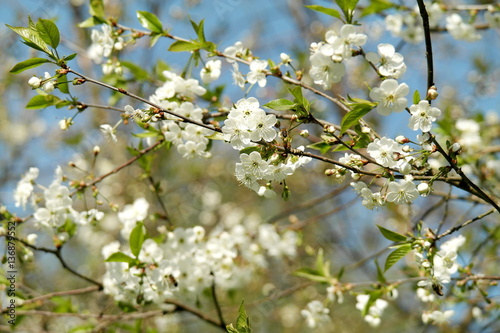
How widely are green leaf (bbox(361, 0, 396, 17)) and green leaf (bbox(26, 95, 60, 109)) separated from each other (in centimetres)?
167

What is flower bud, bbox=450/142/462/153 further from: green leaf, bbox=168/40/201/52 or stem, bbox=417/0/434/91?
green leaf, bbox=168/40/201/52

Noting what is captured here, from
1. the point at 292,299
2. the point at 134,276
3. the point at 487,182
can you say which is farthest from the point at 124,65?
the point at 292,299

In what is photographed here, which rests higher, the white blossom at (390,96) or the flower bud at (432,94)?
the white blossom at (390,96)

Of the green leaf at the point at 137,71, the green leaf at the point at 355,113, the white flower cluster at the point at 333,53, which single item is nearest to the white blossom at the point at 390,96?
the green leaf at the point at 355,113

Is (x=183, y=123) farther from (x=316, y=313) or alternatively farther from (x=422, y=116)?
(x=316, y=313)

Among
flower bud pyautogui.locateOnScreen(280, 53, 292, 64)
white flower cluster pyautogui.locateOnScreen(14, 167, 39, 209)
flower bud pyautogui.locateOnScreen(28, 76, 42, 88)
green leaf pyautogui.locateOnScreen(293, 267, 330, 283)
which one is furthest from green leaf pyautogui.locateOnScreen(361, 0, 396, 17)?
white flower cluster pyautogui.locateOnScreen(14, 167, 39, 209)

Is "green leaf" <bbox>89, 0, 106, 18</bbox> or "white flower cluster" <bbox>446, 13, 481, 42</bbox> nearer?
"green leaf" <bbox>89, 0, 106, 18</bbox>

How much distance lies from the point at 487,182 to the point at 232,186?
3.89 metres

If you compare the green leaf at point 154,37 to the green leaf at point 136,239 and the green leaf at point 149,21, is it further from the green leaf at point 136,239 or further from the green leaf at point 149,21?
the green leaf at point 136,239

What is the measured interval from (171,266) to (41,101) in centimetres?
98

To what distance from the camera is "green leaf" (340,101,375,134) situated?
1.58 m

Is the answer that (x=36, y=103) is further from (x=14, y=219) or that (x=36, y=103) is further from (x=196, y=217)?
(x=196, y=217)

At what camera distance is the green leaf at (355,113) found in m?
1.58

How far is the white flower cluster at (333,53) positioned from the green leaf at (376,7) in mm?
997
